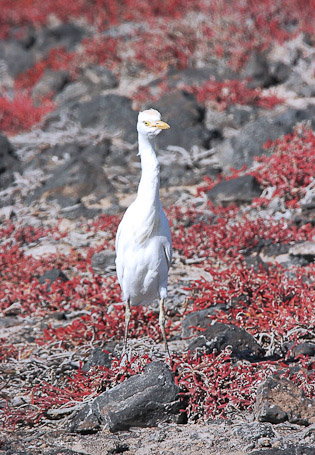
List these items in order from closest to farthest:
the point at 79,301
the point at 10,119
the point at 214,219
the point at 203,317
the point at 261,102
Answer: the point at 203,317, the point at 79,301, the point at 214,219, the point at 261,102, the point at 10,119

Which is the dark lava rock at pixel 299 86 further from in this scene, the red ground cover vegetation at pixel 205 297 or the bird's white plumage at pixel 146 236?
the bird's white plumage at pixel 146 236

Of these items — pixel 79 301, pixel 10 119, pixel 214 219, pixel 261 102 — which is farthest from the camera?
pixel 10 119

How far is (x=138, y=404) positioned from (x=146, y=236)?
1.34 metres

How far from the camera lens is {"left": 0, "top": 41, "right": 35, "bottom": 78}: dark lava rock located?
15484 millimetres

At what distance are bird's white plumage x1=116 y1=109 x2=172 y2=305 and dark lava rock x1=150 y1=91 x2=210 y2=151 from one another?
5.53 metres

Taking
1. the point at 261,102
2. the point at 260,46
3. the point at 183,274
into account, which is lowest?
the point at 183,274

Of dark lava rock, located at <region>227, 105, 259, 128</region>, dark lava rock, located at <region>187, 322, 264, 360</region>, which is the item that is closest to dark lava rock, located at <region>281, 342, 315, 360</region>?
dark lava rock, located at <region>187, 322, 264, 360</region>

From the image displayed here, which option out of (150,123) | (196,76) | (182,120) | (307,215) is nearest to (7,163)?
(182,120)

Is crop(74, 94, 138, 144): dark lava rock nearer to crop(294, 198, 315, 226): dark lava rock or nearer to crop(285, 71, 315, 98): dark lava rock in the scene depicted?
crop(285, 71, 315, 98): dark lava rock

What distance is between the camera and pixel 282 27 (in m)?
13.6

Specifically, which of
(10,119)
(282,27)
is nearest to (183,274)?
(10,119)

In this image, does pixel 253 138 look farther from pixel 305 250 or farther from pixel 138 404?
pixel 138 404

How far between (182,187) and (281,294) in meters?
3.90

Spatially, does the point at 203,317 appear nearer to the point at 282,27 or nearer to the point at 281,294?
the point at 281,294
